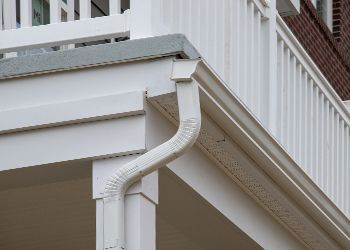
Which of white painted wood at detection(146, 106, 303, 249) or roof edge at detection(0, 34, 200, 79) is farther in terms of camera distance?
white painted wood at detection(146, 106, 303, 249)

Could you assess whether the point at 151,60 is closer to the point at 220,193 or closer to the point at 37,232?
the point at 220,193

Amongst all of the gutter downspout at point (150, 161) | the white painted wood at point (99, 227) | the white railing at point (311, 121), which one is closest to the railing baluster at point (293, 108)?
the white railing at point (311, 121)

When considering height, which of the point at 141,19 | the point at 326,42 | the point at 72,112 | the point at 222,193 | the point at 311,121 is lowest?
the point at 222,193

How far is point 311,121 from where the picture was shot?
1031 cm

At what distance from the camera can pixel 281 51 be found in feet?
32.1

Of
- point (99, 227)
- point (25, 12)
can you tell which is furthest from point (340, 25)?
point (99, 227)

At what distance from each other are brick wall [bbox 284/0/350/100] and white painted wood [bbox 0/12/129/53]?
24.7 ft

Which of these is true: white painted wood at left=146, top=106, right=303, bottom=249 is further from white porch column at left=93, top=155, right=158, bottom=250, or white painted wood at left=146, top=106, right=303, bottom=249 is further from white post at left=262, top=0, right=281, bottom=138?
white post at left=262, top=0, right=281, bottom=138

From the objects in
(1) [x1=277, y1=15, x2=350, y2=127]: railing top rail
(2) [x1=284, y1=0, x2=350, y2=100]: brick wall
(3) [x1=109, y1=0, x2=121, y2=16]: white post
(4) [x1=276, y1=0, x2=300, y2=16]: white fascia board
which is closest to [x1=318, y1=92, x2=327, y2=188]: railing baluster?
(1) [x1=277, y1=15, x2=350, y2=127]: railing top rail

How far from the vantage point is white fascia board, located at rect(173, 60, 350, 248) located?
25.7 feet

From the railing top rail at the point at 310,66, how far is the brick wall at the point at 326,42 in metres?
4.22

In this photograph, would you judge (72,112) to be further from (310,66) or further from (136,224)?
(310,66)

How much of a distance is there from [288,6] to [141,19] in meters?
4.68

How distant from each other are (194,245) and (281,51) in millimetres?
1449
